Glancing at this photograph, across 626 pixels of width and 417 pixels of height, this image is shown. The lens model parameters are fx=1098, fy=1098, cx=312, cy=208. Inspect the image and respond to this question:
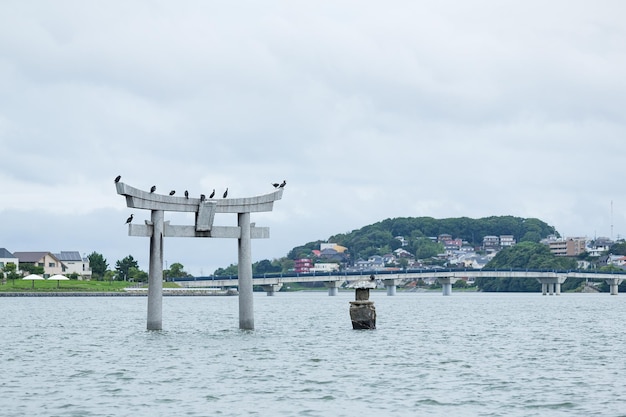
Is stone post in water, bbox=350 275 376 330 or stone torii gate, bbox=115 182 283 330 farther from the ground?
stone torii gate, bbox=115 182 283 330

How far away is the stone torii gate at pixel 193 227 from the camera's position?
53.4 m

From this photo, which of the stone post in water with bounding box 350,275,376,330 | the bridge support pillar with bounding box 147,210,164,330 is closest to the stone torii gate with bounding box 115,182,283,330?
the bridge support pillar with bounding box 147,210,164,330

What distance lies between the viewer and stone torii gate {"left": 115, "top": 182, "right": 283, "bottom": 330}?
175ft

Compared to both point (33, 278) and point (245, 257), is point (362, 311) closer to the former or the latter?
point (245, 257)

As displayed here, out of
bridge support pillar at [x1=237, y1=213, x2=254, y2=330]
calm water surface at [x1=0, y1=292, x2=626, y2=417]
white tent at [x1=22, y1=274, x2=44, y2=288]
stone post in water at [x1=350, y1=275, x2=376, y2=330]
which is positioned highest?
white tent at [x1=22, y1=274, x2=44, y2=288]

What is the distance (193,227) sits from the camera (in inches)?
2201

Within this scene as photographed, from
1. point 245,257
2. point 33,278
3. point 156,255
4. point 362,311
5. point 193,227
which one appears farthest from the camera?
point 33,278

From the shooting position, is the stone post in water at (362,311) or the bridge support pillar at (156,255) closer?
the bridge support pillar at (156,255)

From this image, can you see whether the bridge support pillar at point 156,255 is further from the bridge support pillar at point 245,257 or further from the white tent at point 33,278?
the white tent at point 33,278

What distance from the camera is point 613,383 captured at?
3766 centimetres

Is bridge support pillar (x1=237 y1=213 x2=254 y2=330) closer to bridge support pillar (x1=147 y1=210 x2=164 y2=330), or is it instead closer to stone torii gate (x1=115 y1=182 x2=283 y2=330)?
stone torii gate (x1=115 y1=182 x2=283 y2=330)

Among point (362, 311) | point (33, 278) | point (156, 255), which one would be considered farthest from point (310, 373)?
point (33, 278)

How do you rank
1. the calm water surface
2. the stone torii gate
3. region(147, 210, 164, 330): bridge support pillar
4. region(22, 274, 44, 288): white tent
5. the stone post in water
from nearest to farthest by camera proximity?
the calm water surface → the stone torii gate → region(147, 210, 164, 330): bridge support pillar → the stone post in water → region(22, 274, 44, 288): white tent

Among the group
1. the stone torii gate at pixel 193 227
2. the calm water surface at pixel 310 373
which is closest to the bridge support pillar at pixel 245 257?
the stone torii gate at pixel 193 227
